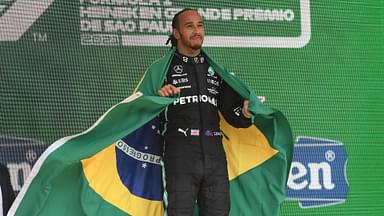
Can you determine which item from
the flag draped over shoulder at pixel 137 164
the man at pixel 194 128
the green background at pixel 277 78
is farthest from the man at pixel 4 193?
the green background at pixel 277 78

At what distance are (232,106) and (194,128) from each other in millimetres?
217

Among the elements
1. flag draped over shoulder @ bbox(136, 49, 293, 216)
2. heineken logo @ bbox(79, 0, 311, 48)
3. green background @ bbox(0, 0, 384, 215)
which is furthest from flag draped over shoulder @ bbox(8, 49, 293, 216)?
heineken logo @ bbox(79, 0, 311, 48)

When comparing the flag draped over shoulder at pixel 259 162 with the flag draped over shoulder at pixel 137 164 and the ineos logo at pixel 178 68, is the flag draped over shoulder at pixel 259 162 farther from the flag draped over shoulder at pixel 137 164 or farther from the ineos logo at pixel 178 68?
the ineos logo at pixel 178 68

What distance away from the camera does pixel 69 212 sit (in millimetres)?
2260

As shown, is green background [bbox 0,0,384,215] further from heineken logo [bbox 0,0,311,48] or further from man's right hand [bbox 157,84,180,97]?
man's right hand [bbox 157,84,180,97]

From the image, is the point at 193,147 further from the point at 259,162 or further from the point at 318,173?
the point at 318,173

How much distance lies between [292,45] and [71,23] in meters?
1.21

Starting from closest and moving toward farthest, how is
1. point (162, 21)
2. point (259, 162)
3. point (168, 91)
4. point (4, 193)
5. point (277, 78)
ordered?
1. point (4, 193)
2. point (168, 91)
3. point (259, 162)
4. point (162, 21)
5. point (277, 78)

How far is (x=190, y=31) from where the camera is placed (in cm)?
237

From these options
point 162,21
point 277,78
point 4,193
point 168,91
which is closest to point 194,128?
point 168,91

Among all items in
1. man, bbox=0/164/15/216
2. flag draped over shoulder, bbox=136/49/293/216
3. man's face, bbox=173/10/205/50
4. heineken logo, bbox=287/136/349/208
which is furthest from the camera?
heineken logo, bbox=287/136/349/208

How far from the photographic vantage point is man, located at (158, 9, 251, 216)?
226cm

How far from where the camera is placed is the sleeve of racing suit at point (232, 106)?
7.93 feet

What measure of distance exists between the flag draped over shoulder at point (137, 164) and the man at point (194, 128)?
52mm
